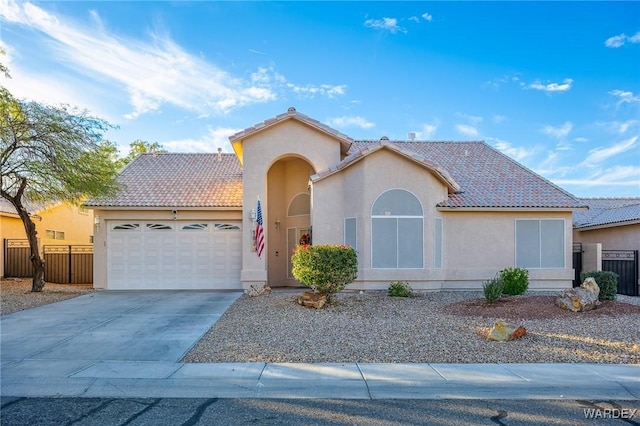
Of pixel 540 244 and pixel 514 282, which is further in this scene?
pixel 540 244

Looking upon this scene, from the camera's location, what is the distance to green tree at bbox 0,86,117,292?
14.4m

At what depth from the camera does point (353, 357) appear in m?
7.72

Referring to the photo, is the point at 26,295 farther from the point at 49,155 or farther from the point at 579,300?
the point at 579,300

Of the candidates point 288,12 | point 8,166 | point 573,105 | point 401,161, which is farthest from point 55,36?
point 573,105

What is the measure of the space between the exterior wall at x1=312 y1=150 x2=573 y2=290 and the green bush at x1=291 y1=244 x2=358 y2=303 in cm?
304

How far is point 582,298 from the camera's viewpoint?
36.4 ft

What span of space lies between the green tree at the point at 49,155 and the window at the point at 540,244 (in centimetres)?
1523

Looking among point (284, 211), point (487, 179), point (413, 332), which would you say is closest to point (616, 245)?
point (487, 179)

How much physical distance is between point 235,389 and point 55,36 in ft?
41.3

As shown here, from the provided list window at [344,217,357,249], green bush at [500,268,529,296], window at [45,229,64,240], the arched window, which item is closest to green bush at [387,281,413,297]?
the arched window

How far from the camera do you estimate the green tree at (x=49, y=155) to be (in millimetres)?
14359

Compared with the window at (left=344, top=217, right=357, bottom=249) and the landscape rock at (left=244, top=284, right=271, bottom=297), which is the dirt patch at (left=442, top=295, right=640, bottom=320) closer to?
the window at (left=344, top=217, right=357, bottom=249)

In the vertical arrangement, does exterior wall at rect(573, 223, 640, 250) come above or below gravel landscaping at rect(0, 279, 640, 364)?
above

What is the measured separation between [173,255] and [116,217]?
2640 millimetres
